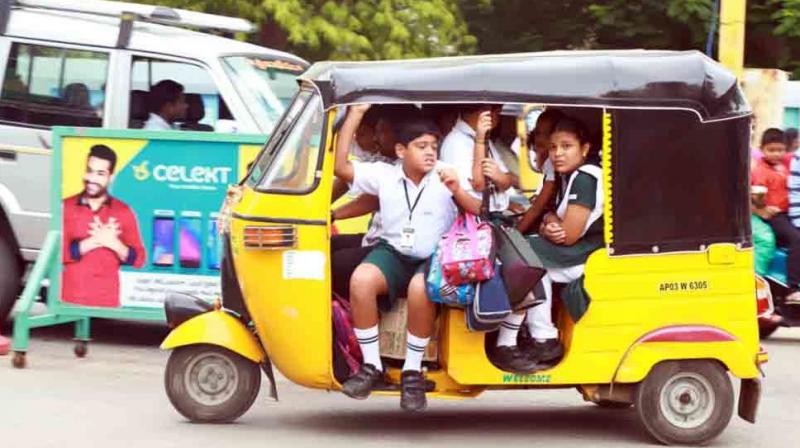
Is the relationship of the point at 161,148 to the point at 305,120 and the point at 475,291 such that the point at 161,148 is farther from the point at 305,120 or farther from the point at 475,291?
the point at 475,291

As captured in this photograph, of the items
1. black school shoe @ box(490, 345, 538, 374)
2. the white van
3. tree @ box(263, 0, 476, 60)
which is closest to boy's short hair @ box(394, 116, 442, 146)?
black school shoe @ box(490, 345, 538, 374)

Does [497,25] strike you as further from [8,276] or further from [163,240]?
[163,240]

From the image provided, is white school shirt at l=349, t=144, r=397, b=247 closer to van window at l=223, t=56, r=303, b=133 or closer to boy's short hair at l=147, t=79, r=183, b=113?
van window at l=223, t=56, r=303, b=133

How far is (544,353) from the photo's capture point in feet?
27.6

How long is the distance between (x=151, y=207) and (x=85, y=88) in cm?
121

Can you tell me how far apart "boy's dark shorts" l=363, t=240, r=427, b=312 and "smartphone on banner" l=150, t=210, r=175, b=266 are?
2.71m

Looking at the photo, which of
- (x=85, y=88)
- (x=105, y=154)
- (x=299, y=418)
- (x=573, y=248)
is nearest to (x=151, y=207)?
(x=105, y=154)

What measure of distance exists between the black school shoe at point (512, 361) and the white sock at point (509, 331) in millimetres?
22

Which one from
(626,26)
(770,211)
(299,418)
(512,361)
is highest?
(626,26)

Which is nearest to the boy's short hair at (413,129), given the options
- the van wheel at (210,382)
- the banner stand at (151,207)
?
the van wheel at (210,382)

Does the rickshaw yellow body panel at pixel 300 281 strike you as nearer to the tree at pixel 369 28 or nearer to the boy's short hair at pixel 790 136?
the boy's short hair at pixel 790 136

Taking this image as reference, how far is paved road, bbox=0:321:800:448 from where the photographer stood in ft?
27.7

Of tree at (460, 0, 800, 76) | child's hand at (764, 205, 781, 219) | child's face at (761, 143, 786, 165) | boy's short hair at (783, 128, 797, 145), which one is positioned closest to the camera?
child's hand at (764, 205, 781, 219)

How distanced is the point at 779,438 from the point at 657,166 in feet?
5.42
